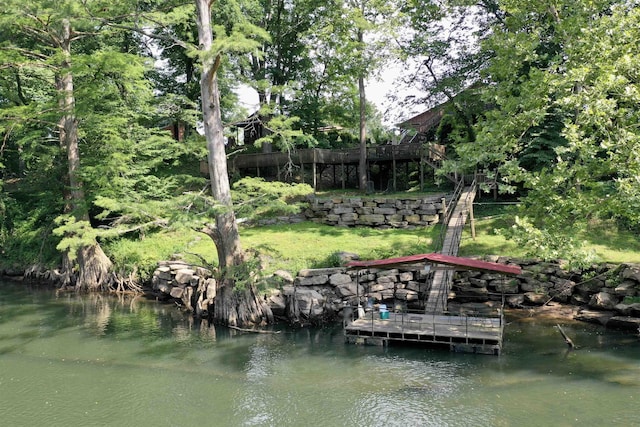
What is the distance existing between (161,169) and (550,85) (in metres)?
24.1

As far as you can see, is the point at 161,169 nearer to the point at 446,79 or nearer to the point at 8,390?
the point at 446,79

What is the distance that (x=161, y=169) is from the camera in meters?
32.2

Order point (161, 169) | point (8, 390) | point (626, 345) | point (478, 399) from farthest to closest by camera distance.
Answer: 1. point (161, 169)
2. point (626, 345)
3. point (8, 390)
4. point (478, 399)

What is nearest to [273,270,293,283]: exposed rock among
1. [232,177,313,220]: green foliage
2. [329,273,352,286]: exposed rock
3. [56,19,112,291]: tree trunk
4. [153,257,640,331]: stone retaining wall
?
[153,257,640,331]: stone retaining wall

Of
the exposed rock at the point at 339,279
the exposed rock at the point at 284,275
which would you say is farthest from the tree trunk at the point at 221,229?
the exposed rock at the point at 339,279

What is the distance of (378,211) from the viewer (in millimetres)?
25719

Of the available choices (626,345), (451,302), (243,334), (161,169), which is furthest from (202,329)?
(161,169)

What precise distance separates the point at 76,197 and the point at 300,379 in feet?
54.0

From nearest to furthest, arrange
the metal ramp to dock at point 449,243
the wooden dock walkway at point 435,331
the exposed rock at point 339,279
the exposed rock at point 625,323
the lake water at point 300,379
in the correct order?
the lake water at point 300,379 < the wooden dock walkway at point 435,331 < the exposed rock at point 625,323 < the metal ramp to dock at point 449,243 < the exposed rock at point 339,279

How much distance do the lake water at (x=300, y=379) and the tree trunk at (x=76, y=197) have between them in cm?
576

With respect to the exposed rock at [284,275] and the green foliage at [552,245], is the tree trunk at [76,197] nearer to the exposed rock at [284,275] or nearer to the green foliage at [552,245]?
the exposed rock at [284,275]

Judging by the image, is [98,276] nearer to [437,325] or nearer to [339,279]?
[339,279]

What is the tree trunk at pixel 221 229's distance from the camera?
55.6ft

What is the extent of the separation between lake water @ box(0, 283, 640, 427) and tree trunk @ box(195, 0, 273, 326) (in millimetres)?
882
